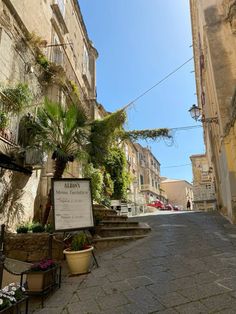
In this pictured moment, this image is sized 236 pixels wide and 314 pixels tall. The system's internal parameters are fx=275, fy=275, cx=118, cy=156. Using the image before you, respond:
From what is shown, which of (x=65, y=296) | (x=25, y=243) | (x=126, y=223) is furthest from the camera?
(x=126, y=223)

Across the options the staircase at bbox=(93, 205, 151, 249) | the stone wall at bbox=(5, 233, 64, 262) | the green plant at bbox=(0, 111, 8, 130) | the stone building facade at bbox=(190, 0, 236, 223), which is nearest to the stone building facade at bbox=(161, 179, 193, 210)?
the stone building facade at bbox=(190, 0, 236, 223)

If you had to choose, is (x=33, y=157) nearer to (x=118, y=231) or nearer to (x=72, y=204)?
(x=72, y=204)

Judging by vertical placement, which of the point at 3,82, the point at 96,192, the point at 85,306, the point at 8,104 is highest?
the point at 3,82

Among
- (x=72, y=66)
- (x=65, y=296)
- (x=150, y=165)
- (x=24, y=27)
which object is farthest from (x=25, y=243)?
(x=150, y=165)

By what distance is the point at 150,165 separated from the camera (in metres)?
44.0

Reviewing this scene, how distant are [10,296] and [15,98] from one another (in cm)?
478

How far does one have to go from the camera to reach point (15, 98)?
6.49 metres

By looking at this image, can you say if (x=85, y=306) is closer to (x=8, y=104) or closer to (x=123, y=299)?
(x=123, y=299)

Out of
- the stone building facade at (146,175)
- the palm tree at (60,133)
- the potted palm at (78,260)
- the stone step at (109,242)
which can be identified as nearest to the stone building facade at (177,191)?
the stone building facade at (146,175)

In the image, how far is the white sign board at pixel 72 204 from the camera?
5.30 m

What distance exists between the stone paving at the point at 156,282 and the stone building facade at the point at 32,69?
2753 millimetres

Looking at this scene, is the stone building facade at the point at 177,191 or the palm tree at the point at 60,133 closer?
the palm tree at the point at 60,133

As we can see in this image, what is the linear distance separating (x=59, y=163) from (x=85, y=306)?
3965mm

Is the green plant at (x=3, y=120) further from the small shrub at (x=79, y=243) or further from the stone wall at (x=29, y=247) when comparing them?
the small shrub at (x=79, y=243)
